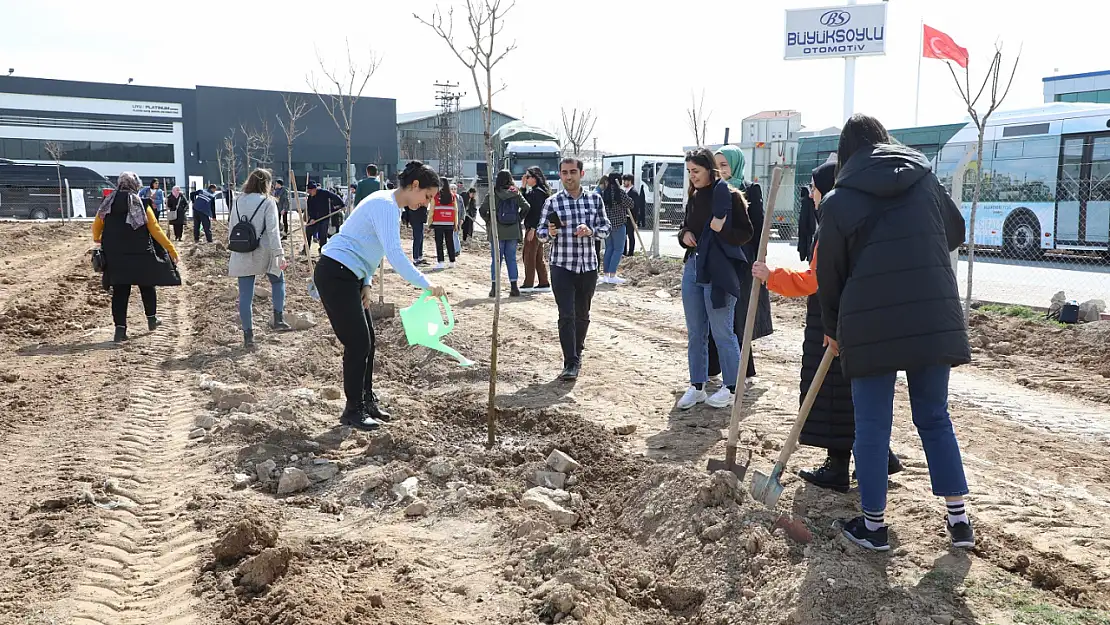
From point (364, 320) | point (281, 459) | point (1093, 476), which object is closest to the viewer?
point (1093, 476)

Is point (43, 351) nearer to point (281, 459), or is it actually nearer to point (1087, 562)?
point (281, 459)

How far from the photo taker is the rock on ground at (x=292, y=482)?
4.72 metres

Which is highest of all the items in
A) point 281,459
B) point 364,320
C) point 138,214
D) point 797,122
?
point 797,122

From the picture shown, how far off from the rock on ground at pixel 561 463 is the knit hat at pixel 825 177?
200 cm

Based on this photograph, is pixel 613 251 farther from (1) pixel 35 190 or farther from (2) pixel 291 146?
(1) pixel 35 190

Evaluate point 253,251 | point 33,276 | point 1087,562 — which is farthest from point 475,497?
point 33,276

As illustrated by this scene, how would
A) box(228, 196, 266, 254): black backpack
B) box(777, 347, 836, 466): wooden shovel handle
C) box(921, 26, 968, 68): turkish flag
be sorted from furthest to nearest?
box(921, 26, 968, 68): turkish flag, box(228, 196, 266, 254): black backpack, box(777, 347, 836, 466): wooden shovel handle

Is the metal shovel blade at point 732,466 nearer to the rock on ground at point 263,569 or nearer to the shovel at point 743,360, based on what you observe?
the shovel at point 743,360

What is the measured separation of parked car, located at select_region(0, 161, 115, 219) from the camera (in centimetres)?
3509

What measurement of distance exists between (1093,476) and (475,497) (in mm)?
3352

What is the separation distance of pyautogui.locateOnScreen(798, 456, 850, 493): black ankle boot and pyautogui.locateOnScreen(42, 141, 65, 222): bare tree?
37489 mm

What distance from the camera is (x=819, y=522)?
3.80m

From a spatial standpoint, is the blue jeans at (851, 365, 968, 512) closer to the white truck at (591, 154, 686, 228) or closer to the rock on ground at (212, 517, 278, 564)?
the rock on ground at (212, 517, 278, 564)

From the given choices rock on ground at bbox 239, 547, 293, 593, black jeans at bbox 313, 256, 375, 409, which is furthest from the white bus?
rock on ground at bbox 239, 547, 293, 593
